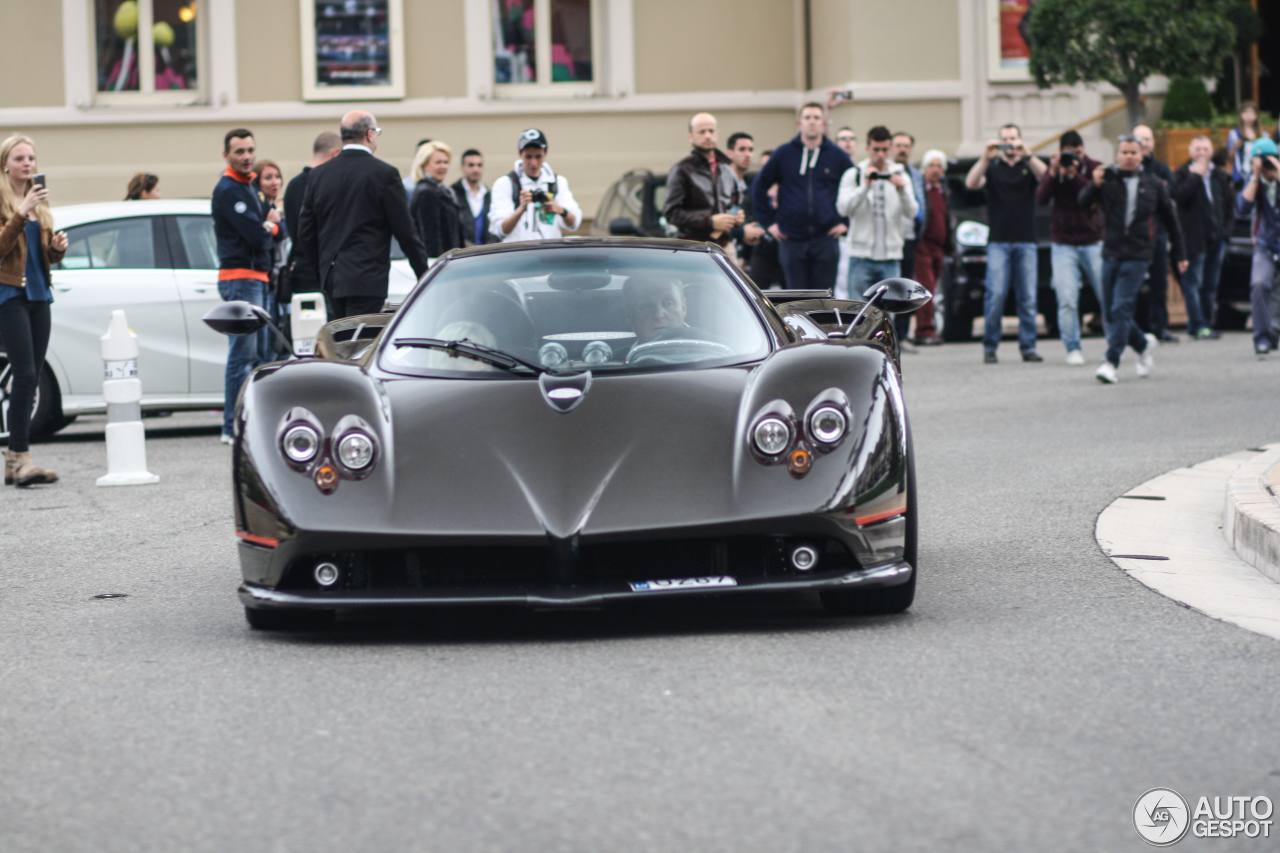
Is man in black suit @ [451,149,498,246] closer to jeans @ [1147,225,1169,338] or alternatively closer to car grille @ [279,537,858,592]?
jeans @ [1147,225,1169,338]

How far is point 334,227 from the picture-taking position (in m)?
9.73

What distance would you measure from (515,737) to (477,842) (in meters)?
0.76

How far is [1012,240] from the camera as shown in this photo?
1558 cm

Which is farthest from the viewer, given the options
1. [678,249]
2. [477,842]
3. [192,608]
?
[678,249]

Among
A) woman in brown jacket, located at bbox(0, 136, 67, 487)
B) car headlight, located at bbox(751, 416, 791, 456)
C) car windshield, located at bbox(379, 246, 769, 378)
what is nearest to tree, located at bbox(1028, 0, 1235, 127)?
woman in brown jacket, located at bbox(0, 136, 67, 487)

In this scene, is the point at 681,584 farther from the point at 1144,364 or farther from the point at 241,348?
the point at 1144,364

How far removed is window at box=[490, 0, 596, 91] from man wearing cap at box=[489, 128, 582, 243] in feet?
44.8

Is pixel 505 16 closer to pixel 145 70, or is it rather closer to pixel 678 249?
pixel 145 70

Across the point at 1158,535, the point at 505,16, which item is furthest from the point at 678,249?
the point at 505,16

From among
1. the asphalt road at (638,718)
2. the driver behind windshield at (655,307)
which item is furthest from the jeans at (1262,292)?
the driver behind windshield at (655,307)

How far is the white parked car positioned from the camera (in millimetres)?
11477

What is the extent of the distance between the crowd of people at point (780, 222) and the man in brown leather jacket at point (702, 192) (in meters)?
0.01

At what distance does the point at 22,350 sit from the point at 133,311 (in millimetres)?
2183

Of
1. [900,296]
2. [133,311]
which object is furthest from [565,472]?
[133,311]
